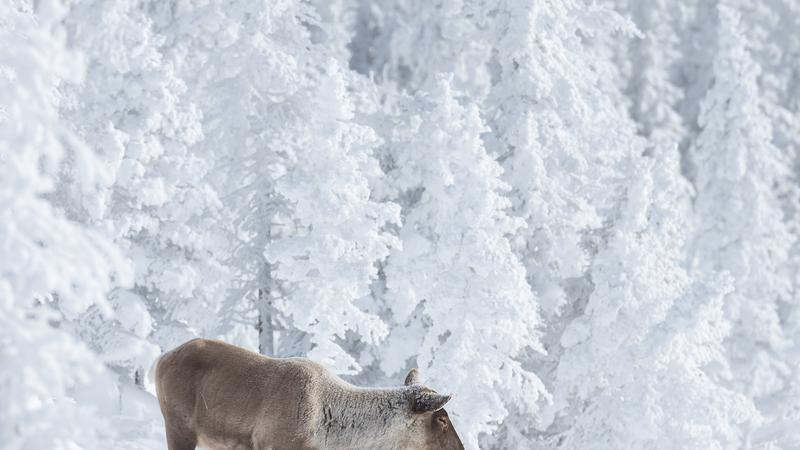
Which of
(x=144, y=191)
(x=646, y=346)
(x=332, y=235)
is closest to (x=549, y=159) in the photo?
(x=646, y=346)

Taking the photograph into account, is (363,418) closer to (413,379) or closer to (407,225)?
(413,379)

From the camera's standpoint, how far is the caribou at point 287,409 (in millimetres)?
7625

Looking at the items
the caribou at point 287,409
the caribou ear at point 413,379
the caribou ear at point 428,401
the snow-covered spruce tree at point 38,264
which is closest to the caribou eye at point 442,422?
the caribou at point 287,409

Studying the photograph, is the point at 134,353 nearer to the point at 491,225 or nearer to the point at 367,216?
the point at 367,216

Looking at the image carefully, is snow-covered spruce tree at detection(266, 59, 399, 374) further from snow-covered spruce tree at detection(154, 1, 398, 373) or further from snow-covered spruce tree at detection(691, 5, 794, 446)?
snow-covered spruce tree at detection(691, 5, 794, 446)

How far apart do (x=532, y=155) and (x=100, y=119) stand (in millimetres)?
10850

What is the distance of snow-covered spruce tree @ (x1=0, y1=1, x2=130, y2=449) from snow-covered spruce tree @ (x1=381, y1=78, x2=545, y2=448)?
1513 centimetres

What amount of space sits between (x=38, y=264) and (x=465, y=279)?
16.3 metres

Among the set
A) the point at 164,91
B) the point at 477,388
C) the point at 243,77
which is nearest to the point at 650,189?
the point at 477,388

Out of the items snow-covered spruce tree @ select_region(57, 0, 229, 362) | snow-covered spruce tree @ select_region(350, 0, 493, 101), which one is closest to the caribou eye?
snow-covered spruce tree @ select_region(57, 0, 229, 362)

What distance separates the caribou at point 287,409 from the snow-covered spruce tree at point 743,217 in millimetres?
33557

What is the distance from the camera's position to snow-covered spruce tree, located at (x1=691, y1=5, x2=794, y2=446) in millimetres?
38750

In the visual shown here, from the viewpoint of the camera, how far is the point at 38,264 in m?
3.71

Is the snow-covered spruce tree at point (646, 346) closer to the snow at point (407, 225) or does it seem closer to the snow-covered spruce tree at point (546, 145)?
the snow at point (407, 225)
